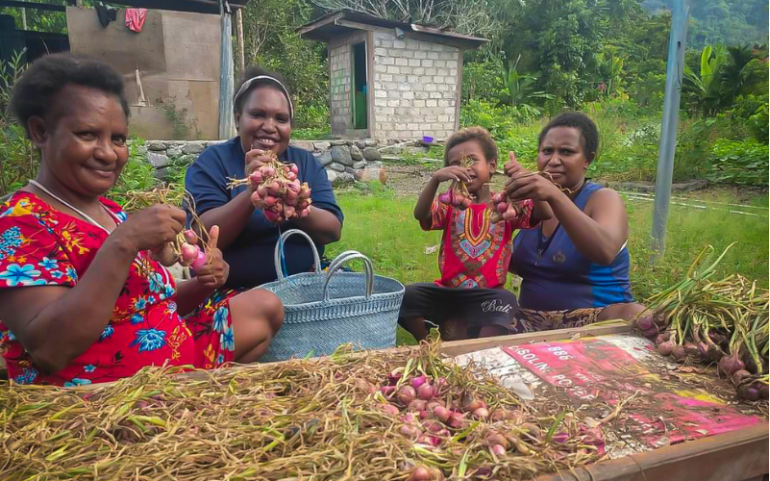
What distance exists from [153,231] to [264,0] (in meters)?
16.1

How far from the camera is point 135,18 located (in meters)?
7.67

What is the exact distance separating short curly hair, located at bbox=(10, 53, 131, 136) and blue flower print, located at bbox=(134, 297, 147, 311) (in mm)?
603

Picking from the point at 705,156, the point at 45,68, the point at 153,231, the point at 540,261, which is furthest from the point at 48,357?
the point at 705,156

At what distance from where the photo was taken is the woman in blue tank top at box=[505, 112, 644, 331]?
2400mm

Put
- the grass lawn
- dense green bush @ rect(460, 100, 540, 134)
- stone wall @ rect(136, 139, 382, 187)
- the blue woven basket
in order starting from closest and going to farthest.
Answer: the blue woven basket, the grass lawn, stone wall @ rect(136, 139, 382, 187), dense green bush @ rect(460, 100, 540, 134)

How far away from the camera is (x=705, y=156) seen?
27.1 ft

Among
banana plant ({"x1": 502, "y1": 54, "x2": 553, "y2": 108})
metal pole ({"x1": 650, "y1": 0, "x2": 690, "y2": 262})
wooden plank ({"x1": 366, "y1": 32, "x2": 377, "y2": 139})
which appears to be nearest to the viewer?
metal pole ({"x1": 650, "y1": 0, "x2": 690, "y2": 262})

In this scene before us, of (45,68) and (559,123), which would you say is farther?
(559,123)

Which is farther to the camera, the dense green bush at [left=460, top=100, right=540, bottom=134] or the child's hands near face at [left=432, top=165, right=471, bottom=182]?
the dense green bush at [left=460, top=100, right=540, bottom=134]

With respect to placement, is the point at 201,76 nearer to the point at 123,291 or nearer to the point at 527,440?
the point at 123,291

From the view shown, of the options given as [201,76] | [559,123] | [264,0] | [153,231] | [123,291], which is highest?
[264,0]

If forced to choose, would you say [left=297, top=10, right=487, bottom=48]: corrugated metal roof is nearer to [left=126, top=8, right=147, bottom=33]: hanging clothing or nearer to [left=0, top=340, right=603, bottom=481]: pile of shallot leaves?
[left=126, top=8, right=147, bottom=33]: hanging clothing

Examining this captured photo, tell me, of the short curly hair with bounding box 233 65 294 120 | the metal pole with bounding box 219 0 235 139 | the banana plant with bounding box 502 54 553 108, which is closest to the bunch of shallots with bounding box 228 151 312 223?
the short curly hair with bounding box 233 65 294 120

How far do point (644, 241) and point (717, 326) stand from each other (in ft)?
10.3
